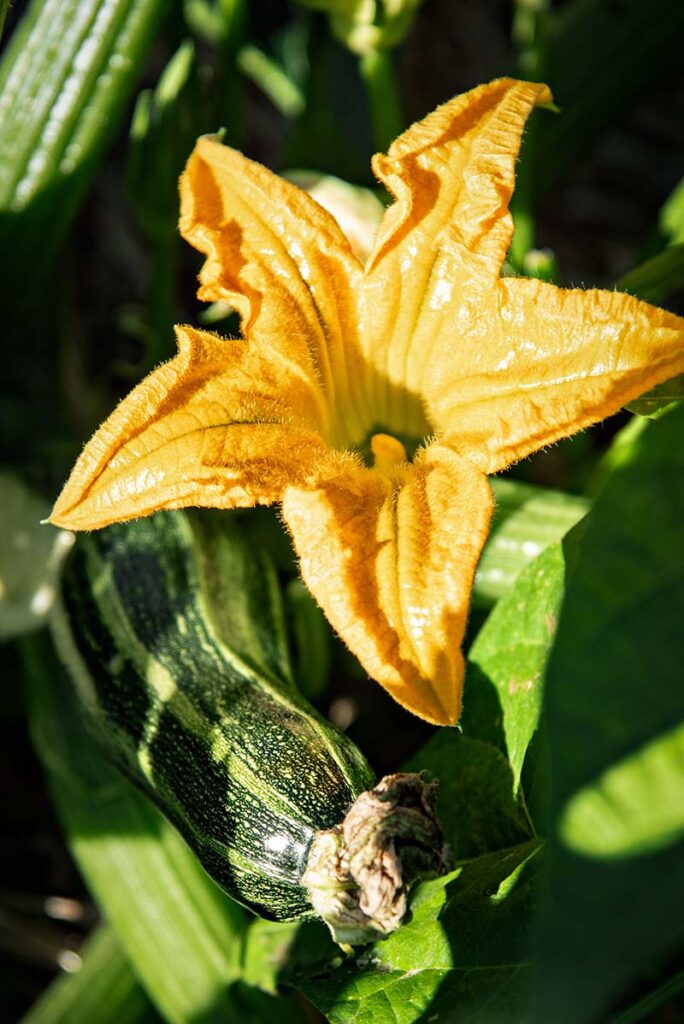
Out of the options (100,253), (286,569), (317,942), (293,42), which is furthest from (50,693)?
(293,42)

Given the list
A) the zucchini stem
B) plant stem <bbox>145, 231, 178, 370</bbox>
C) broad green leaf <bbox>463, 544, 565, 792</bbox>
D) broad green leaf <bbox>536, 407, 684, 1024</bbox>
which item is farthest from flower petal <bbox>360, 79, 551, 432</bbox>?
plant stem <bbox>145, 231, 178, 370</bbox>

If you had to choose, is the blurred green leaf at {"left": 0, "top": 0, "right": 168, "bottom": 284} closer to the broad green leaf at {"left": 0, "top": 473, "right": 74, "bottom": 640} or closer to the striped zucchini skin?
the broad green leaf at {"left": 0, "top": 473, "right": 74, "bottom": 640}

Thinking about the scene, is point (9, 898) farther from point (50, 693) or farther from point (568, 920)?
point (568, 920)

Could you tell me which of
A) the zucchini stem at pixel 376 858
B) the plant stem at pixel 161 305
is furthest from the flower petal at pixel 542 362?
the plant stem at pixel 161 305

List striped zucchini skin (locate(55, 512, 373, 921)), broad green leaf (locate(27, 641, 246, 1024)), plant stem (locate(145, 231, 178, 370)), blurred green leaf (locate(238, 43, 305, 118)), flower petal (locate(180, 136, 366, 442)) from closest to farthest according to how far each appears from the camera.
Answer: striped zucchini skin (locate(55, 512, 373, 921))
flower petal (locate(180, 136, 366, 442))
broad green leaf (locate(27, 641, 246, 1024))
plant stem (locate(145, 231, 178, 370))
blurred green leaf (locate(238, 43, 305, 118))

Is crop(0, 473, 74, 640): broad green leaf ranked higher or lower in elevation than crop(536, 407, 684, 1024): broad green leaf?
lower

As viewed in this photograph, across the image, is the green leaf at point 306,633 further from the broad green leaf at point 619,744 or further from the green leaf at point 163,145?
the broad green leaf at point 619,744
